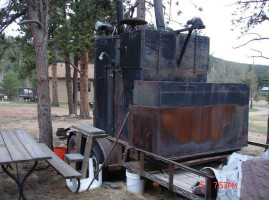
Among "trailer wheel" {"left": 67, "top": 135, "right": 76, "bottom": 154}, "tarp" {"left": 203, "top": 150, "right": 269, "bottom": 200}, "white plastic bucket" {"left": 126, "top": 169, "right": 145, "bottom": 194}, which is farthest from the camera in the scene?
"trailer wheel" {"left": 67, "top": 135, "right": 76, "bottom": 154}

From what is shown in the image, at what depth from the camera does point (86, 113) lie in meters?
17.0

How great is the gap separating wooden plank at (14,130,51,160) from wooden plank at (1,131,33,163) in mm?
63

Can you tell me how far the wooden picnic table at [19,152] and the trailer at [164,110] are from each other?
1013mm

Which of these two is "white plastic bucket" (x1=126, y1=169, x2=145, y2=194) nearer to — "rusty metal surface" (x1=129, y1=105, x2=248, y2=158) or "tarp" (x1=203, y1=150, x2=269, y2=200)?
"rusty metal surface" (x1=129, y1=105, x2=248, y2=158)

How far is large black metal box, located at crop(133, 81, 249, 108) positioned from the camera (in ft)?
13.4

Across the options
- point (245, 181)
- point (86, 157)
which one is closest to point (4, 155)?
point (86, 157)

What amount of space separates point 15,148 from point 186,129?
2.72 meters

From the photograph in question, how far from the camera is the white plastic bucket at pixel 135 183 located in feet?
15.5

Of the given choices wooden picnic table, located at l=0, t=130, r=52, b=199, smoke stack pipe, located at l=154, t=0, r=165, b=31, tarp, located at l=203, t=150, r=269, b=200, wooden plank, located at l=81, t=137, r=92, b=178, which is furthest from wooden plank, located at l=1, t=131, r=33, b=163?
smoke stack pipe, located at l=154, t=0, r=165, b=31

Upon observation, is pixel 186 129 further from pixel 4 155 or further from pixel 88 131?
pixel 4 155

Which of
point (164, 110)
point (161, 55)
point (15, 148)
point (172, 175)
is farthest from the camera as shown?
point (161, 55)

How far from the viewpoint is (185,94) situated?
14.0 feet

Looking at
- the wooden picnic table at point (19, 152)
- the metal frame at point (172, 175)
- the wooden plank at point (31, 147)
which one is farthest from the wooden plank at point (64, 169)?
the metal frame at point (172, 175)

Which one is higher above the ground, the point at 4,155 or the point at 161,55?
the point at 161,55
